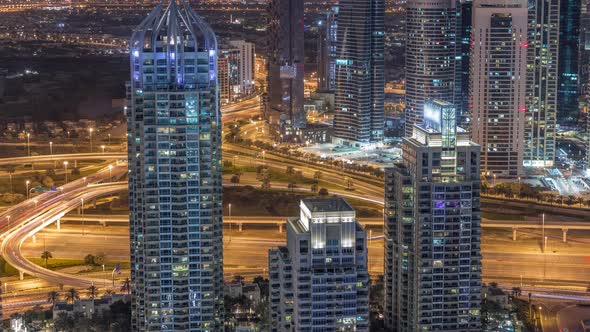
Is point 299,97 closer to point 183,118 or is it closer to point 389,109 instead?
point 389,109

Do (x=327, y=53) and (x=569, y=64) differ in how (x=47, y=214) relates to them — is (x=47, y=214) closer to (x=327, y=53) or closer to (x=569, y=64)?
(x=327, y=53)

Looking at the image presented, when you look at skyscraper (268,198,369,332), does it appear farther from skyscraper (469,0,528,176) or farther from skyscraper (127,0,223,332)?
skyscraper (469,0,528,176)

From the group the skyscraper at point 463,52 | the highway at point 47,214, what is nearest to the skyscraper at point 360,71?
the skyscraper at point 463,52

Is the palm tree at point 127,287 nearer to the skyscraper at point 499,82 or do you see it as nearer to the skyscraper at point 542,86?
the skyscraper at point 499,82

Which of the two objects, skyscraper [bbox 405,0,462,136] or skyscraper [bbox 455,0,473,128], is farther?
skyscraper [bbox 455,0,473,128]

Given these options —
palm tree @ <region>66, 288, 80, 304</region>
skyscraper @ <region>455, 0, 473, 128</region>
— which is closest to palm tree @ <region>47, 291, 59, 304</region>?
palm tree @ <region>66, 288, 80, 304</region>

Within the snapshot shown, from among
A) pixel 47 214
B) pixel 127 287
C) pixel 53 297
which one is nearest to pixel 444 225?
pixel 127 287
